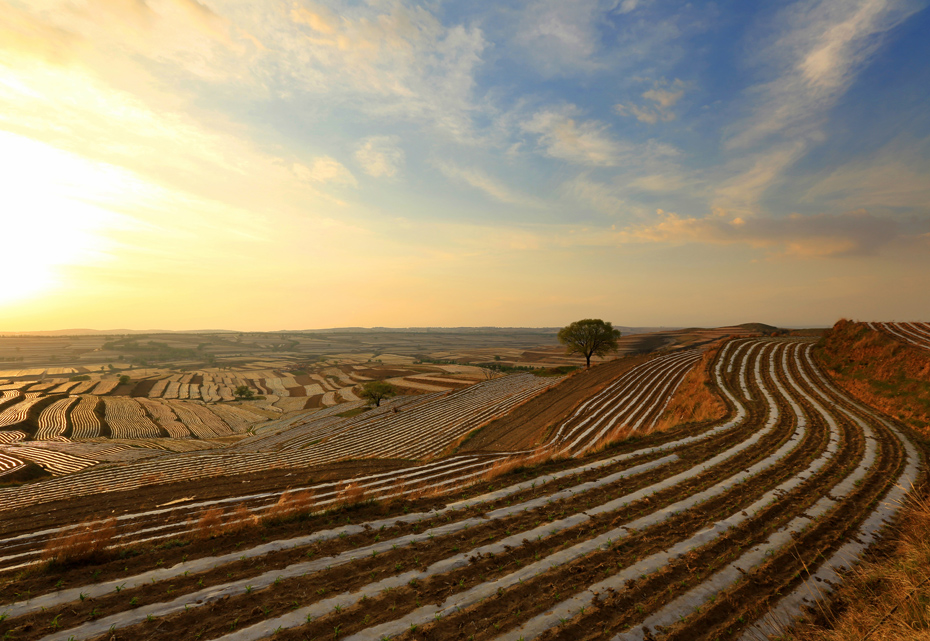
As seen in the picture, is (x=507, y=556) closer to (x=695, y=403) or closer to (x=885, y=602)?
(x=885, y=602)

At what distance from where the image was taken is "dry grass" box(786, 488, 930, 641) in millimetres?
5473

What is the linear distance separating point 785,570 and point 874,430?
62.5 feet

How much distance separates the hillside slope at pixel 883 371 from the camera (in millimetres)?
21844

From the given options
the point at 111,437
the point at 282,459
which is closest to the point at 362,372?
the point at 111,437

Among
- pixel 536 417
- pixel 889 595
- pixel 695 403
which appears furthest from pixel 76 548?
pixel 695 403

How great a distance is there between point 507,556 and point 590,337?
66.3 m

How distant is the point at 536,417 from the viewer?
121 feet

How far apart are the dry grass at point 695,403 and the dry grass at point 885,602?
13196 millimetres

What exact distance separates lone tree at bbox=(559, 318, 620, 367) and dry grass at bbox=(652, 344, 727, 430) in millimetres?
30302

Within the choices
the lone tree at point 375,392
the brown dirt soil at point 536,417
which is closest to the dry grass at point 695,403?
the brown dirt soil at point 536,417

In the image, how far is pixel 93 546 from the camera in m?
7.55

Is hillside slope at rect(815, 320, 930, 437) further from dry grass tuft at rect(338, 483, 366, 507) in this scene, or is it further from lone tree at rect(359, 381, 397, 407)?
lone tree at rect(359, 381, 397, 407)

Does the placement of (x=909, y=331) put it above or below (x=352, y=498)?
above

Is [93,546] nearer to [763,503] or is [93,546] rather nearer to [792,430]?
[763,503]
